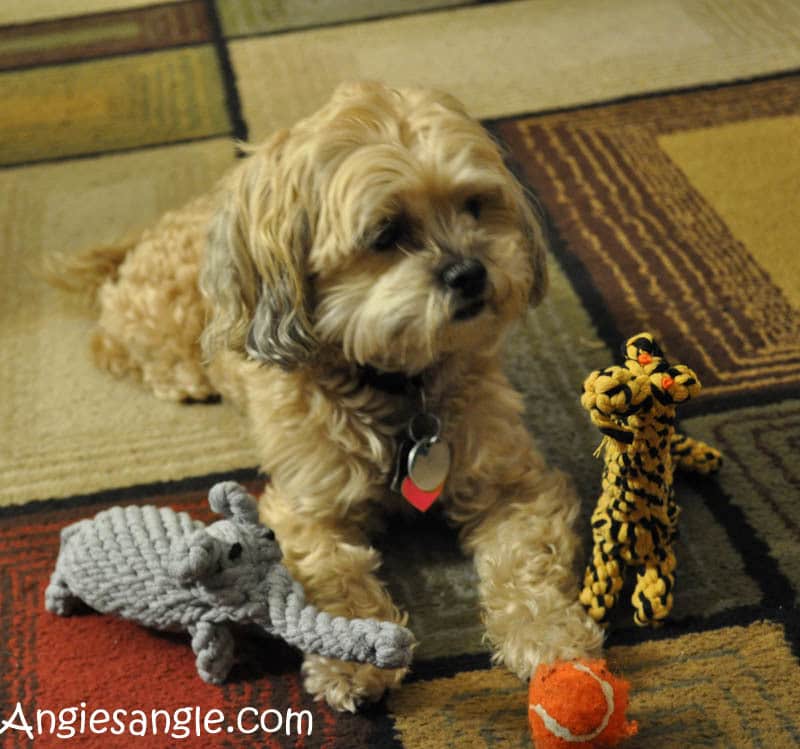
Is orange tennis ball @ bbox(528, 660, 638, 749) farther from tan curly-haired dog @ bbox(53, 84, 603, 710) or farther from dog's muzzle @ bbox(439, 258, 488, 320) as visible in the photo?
dog's muzzle @ bbox(439, 258, 488, 320)

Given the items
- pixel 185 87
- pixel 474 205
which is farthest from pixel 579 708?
pixel 185 87

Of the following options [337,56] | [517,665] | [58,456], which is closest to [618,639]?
[517,665]

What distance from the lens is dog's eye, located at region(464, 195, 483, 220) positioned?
1.15 meters

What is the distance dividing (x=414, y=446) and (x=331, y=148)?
1.30ft

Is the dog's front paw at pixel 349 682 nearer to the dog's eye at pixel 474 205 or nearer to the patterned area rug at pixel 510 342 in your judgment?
the patterned area rug at pixel 510 342

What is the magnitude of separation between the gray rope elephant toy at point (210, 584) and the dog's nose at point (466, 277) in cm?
34

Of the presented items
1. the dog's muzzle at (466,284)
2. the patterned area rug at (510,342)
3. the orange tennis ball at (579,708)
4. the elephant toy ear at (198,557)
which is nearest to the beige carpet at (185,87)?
the patterned area rug at (510,342)

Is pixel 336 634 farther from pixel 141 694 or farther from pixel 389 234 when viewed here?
pixel 389 234

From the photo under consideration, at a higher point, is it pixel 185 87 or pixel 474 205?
pixel 474 205

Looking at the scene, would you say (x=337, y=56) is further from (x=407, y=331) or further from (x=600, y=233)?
(x=407, y=331)

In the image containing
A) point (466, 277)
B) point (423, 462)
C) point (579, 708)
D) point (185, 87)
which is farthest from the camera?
point (185, 87)

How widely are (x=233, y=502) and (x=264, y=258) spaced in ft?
0.93

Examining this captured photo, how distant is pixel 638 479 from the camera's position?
1092 mm

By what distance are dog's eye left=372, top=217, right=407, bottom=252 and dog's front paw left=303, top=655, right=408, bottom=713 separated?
1.56 ft
